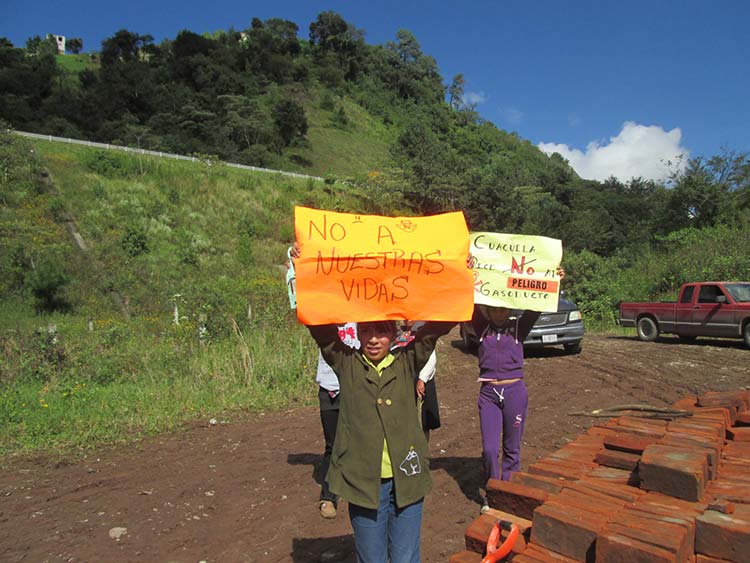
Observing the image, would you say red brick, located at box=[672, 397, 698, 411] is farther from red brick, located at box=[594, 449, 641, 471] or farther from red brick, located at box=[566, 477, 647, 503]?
red brick, located at box=[566, 477, 647, 503]

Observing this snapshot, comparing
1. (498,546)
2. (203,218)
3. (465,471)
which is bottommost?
(465,471)

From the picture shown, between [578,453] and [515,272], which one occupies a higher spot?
[515,272]

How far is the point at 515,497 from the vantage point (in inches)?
114

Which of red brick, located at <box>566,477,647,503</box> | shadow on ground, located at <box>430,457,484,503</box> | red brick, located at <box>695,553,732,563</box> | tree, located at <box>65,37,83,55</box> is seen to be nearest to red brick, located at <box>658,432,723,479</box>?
red brick, located at <box>566,477,647,503</box>

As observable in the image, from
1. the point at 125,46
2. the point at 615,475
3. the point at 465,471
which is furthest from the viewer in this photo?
the point at 125,46

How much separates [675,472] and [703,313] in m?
→ 13.0

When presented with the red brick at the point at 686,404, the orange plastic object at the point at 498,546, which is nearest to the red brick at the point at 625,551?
the orange plastic object at the point at 498,546

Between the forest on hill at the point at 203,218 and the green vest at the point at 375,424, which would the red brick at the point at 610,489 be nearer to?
the green vest at the point at 375,424

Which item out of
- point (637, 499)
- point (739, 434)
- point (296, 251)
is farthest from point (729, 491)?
point (296, 251)

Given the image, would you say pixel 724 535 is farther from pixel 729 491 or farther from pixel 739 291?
pixel 739 291

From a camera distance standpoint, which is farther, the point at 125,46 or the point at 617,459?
the point at 125,46

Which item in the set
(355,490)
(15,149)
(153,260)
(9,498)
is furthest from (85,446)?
(15,149)

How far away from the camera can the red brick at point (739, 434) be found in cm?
336

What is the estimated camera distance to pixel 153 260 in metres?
25.7
